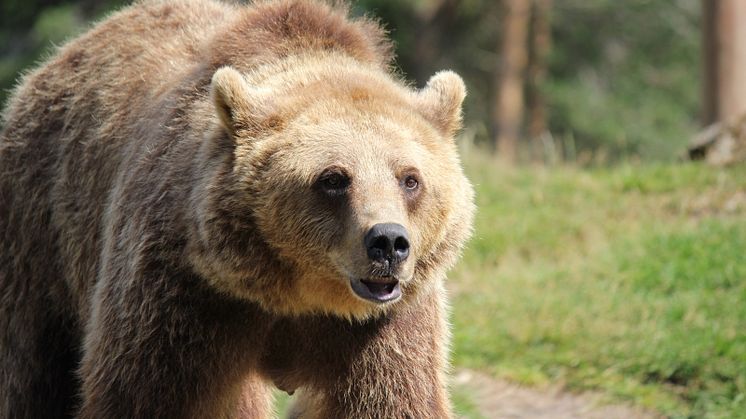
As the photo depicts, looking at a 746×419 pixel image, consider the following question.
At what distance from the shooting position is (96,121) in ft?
18.3

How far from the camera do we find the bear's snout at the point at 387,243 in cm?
396

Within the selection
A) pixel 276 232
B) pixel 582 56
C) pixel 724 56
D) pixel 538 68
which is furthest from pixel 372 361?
pixel 582 56

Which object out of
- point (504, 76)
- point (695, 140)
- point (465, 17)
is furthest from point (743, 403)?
point (465, 17)

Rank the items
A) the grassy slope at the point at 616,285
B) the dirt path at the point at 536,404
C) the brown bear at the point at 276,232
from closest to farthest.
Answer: the brown bear at the point at 276,232 < the dirt path at the point at 536,404 < the grassy slope at the point at 616,285

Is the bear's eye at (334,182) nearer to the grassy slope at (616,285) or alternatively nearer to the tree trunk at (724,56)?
the grassy slope at (616,285)

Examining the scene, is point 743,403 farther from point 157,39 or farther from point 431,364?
point 157,39

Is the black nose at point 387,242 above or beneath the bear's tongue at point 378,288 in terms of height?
above

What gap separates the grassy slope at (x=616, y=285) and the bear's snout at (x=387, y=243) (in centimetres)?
298

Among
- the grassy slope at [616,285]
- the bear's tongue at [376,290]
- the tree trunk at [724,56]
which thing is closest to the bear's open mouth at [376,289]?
the bear's tongue at [376,290]

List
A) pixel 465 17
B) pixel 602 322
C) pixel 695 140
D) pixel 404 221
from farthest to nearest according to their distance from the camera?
pixel 465 17, pixel 695 140, pixel 602 322, pixel 404 221

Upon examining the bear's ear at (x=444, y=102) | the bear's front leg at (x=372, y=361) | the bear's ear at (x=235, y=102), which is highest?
the bear's ear at (x=235, y=102)

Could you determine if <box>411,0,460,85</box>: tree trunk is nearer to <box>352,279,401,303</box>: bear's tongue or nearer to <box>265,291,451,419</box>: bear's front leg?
<box>265,291,451,419</box>: bear's front leg

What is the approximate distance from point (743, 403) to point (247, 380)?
2.99 meters

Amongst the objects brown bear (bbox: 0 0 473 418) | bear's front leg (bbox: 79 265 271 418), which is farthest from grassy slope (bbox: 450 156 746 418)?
bear's front leg (bbox: 79 265 271 418)
